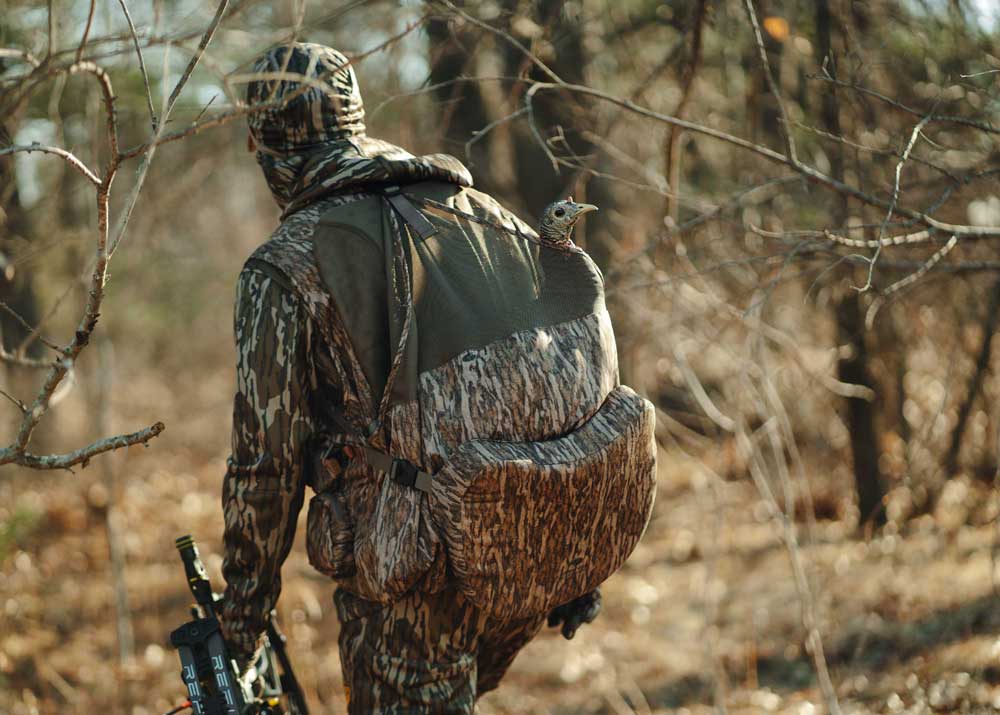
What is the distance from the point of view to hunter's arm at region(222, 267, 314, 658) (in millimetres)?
2219

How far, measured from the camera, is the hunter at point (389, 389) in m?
2.20

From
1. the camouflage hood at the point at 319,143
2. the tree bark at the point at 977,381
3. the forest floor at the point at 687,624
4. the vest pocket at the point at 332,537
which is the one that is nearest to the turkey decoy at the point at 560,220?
the camouflage hood at the point at 319,143

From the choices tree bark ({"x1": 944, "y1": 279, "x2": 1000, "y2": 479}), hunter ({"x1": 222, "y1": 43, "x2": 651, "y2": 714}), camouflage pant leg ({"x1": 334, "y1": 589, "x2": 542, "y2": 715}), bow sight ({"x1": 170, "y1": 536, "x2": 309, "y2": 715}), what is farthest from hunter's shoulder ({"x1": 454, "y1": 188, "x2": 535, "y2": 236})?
tree bark ({"x1": 944, "y1": 279, "x2": 1000, "y2": 479})

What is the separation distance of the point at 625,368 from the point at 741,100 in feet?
6.95

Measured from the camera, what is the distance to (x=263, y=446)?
7.41 feet

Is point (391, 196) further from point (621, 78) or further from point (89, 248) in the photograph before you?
point (621, 78)

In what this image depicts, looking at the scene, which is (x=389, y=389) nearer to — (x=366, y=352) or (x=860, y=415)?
(x=366, y=352)

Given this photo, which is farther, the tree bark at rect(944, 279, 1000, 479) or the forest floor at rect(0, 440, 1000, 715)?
the tree bark at rect(944, 279, 1000, 479)

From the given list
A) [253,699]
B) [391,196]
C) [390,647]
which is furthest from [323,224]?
[253,699]

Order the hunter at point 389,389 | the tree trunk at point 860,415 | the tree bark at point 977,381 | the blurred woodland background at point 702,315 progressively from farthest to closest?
the tree trunk at point 860,415
the tree bark at point 977,381
the blurred woodland background at point 702,315
the hunter at point 389,389

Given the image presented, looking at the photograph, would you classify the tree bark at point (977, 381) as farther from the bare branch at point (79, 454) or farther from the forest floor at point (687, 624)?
the bare branch at point (79, 454)

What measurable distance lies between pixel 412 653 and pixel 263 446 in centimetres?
57

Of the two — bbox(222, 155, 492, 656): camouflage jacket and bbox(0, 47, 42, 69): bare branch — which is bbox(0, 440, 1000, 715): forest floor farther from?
bbox(0, 47, 42, 69): bare branch

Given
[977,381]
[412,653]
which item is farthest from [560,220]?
[977,381]
